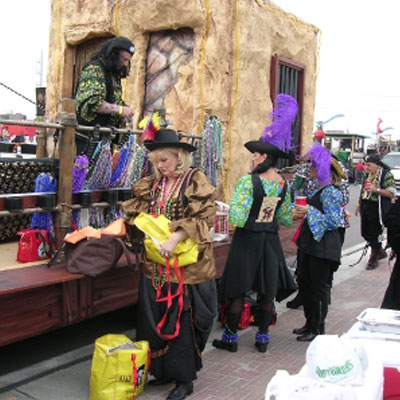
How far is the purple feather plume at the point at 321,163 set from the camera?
186 inches

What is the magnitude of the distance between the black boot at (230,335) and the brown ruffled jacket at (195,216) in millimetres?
1044

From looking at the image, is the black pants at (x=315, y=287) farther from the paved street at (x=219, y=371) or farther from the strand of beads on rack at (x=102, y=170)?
the strand of beads on rack at (x=102, y=170)

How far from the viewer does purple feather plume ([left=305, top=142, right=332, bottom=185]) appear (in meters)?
4.73

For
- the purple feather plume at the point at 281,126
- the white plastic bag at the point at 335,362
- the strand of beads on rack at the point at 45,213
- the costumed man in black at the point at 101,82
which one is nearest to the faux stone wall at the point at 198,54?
the purple feather plume at the point at 281,126

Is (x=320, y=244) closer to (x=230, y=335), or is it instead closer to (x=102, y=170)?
(x=230, y=335)

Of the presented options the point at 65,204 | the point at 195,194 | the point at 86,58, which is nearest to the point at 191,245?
the point at 195,194

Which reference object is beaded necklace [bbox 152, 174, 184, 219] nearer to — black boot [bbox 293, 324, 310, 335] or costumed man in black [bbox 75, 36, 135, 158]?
costumed man in black [bbox 75, 36, 135, 158]

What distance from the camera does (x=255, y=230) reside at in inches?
179

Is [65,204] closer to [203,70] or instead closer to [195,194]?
[195,194]

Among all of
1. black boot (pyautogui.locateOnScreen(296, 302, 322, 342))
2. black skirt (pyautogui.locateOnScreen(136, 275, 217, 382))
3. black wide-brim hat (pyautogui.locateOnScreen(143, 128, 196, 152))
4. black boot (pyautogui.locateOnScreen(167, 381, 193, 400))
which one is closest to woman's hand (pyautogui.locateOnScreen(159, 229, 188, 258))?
black skirt (pyautogui.locateOnScreen(136, 275, 217, 382))

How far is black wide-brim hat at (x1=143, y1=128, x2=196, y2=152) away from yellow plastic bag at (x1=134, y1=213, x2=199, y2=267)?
483mm

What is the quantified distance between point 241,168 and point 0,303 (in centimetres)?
369

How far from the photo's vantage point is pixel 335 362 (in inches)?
85.4

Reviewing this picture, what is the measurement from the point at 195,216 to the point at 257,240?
46.4 inches
